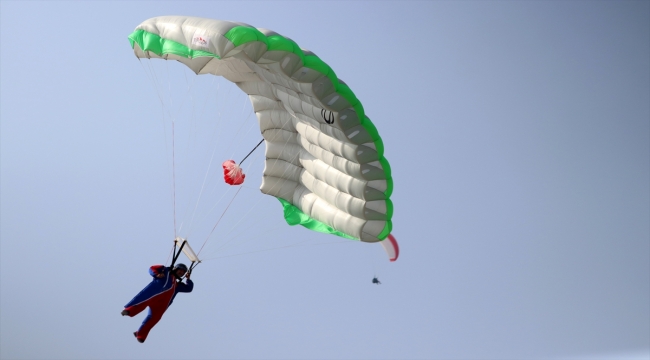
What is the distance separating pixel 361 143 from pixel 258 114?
3135 mm

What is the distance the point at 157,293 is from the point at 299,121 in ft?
13.2

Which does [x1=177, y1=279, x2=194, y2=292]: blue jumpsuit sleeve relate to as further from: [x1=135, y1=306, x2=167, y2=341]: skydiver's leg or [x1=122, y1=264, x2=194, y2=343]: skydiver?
[x1=135, y1=306, x2=167, y2=341]: skydiver's leg

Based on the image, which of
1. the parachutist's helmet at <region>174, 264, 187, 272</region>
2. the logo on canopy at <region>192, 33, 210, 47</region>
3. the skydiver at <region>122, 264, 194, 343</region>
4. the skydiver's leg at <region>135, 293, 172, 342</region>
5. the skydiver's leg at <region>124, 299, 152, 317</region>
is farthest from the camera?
the parachutist's helmet at <region>174, 264, 187, 272</region>

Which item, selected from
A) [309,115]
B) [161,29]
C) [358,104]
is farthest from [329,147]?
[161,29]

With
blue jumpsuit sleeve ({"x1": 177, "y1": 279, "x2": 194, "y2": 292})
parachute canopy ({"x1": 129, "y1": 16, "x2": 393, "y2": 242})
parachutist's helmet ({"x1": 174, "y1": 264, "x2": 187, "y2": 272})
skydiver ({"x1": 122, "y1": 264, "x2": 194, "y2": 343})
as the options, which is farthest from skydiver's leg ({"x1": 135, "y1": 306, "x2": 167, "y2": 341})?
parachute canopy ({"x1": 129, "y1": 16, "x2": 393, "y2": 242})

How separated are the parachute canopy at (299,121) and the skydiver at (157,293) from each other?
312cm

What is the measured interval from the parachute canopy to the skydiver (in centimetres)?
312

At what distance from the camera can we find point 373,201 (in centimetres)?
1539

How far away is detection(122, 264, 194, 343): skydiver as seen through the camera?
1373 centimetres

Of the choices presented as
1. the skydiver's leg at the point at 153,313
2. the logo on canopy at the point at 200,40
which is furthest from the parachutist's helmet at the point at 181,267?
the logo on canopy at the point at 200,40

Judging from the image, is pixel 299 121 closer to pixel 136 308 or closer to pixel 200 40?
pixel 200 40

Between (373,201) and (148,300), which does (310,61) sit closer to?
(373,201)

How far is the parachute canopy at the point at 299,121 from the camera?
12680 mm

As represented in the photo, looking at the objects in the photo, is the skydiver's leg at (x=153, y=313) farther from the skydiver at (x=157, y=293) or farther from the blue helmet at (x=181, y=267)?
the blue helmet at (x=181, y=267)
